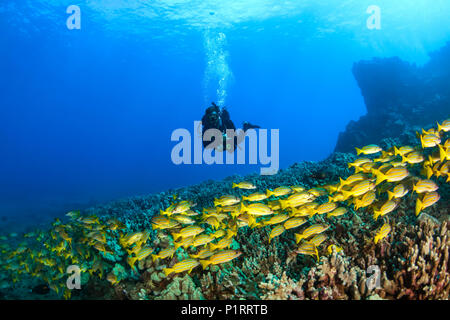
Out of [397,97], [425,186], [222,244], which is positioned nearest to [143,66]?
[397,97]

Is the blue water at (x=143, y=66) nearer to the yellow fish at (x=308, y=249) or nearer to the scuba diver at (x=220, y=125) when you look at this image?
the scuba diver at (x=220, y=125)

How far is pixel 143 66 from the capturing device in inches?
2970

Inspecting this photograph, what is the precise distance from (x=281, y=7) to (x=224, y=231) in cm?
3914

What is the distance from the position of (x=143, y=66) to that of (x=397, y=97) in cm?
7174

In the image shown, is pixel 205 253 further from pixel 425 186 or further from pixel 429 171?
pixel 429 171

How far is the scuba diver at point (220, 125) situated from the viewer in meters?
10.5

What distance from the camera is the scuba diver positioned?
1053cm

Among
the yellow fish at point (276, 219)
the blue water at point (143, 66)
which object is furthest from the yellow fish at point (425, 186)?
the blue water at point (143, 66)

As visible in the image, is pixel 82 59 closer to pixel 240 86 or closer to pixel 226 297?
pixel 240 86

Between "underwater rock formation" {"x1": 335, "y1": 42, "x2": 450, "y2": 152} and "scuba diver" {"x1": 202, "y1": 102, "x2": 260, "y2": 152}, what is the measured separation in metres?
13.4

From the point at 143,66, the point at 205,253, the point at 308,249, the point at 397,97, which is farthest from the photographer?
the point at 143,66

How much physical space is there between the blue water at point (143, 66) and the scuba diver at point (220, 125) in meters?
16.2

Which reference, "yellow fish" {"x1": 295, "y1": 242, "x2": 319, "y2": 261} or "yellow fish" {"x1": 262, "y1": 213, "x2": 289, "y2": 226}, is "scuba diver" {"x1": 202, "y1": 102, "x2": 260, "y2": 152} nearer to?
"yellow fish" {"x1": 262, "y1": 213, "x2": 289, "y2": 226}

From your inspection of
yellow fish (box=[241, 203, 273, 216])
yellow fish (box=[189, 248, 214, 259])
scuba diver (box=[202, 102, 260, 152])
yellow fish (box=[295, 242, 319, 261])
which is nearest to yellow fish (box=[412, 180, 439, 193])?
yellow fish (box=[295, 242, 319, 261])
